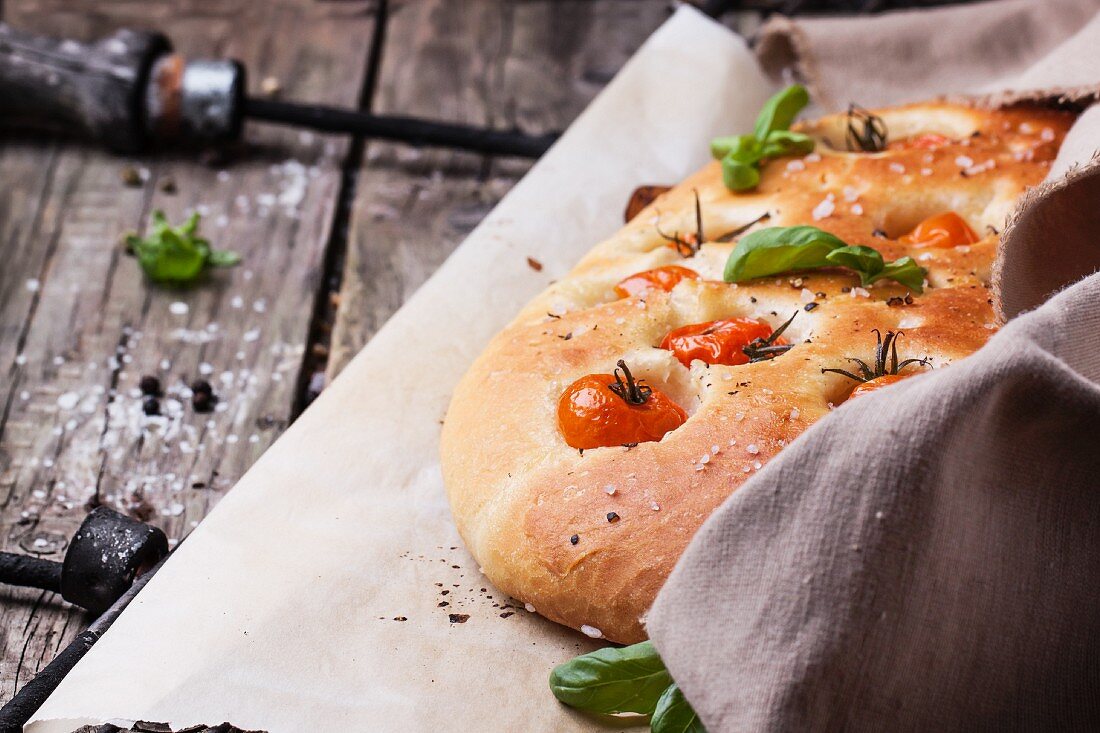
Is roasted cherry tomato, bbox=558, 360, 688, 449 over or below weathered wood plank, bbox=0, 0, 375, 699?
over

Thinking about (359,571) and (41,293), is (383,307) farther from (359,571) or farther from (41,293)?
(359,571)

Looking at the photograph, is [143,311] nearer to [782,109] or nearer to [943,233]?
[782,109]

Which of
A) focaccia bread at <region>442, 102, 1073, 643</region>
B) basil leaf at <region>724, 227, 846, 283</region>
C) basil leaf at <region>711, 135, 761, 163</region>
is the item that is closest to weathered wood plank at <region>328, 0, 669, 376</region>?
focaccia bread at <region>442, 102, 1073, 643</region>

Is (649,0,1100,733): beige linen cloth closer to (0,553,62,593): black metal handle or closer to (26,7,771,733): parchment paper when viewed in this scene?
(26,7,771,733): parchment paper

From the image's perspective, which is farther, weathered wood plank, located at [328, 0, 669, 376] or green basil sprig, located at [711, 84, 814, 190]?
weathered wood plank, located at [328, 0, 669, 376]

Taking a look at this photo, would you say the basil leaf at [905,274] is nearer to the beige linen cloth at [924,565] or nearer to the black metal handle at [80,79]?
the beige linen cloth at [924,565]

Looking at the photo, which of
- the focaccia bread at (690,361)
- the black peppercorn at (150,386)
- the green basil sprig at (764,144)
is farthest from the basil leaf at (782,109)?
the black peppercorn at (150,386)
